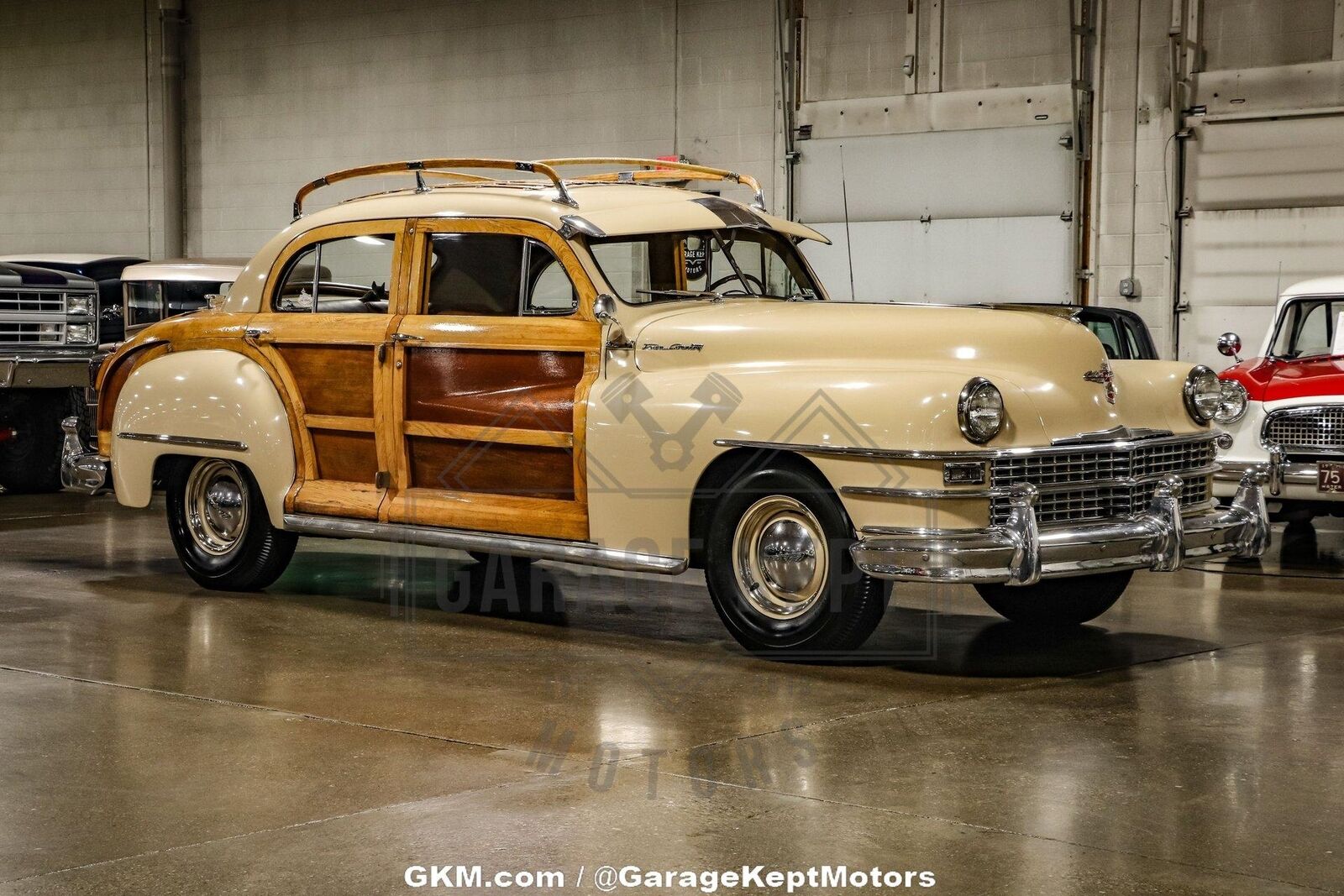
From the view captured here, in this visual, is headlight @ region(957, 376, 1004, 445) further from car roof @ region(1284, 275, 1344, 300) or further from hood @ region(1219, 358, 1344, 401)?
car roof @ region(1284, 275, 1344, 300)

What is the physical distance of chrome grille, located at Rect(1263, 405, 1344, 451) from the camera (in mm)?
9898

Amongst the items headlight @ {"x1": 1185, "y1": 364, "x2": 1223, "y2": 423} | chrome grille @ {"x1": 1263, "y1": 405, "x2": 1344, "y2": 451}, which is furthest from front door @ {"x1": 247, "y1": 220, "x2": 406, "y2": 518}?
chrome grille @ {"x1": 1263, "y1": 405, "x2": 1344, "y2": 451}

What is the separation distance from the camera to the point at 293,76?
2102 centimetres

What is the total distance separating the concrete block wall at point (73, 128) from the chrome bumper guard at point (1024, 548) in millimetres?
18294

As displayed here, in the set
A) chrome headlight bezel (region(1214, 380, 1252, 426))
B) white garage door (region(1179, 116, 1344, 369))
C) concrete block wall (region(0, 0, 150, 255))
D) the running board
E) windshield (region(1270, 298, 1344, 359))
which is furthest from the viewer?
concrete block wall (region(0, 0, 150, 255))

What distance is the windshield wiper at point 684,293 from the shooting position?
7.22 m

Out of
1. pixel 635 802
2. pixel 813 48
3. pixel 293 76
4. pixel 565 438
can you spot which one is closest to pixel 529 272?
pixel 565 438

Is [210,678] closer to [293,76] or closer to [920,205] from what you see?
[920,205]

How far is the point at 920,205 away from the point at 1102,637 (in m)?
10.2

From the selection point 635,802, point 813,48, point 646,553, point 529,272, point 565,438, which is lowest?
point 635,802

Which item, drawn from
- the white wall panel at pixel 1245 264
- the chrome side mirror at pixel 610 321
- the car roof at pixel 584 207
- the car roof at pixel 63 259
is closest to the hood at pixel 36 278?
the car roof at pixel 63 259

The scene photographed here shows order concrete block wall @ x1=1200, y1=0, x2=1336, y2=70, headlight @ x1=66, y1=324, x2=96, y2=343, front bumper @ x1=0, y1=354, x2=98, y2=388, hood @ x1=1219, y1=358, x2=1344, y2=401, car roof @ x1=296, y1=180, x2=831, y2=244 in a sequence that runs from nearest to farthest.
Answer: car roof @ x1=296, y1=180, x2=831, y2=244
hood @ x1=1219, y1=358, x2=1344, y2=401
front bumper @ x1=0, y1=354, x2=98, y2=388
headlight @ x1=66, y1=324, x2=96, y2=343
concrete block wall @ x1=1200, y1=0, x2=1336, y2=70

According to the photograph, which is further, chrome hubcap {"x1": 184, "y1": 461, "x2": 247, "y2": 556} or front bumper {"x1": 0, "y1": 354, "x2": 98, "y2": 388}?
front bumper {"x1": 0, "y1": 354, "x2": 98, "y2": 388}

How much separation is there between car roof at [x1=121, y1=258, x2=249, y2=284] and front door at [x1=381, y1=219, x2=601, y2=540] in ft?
24.0
